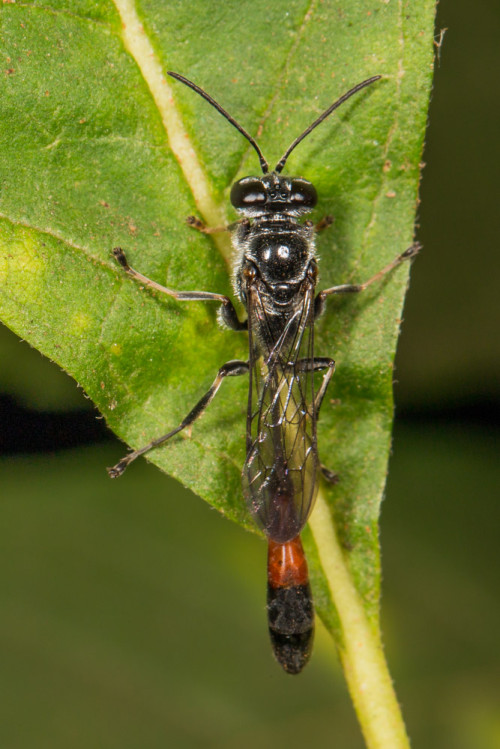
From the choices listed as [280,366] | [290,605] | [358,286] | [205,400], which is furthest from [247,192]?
[290,605]

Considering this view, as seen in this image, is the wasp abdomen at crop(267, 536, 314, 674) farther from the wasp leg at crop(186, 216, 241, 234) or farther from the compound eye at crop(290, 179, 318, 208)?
the compound eye at crop(290, 179, 318, 208)

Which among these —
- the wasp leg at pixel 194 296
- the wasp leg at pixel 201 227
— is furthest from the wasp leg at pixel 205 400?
the wasp leg at pixel 201 227

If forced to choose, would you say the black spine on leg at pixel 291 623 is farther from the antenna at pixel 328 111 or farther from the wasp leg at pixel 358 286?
the antenna at pixel 328 111

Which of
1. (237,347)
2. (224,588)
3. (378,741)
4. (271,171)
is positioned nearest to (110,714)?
(224,588)

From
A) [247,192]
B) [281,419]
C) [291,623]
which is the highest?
[247,192]

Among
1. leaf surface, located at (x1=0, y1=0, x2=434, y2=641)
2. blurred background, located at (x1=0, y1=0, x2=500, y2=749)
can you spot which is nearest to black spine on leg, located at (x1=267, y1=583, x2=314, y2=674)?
leaf surface, located at (x1=0, y1=0, x2=434, y2=641)

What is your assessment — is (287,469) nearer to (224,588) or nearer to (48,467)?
(224,588)

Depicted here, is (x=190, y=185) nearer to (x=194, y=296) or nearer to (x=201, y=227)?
(x=201, y=227)
